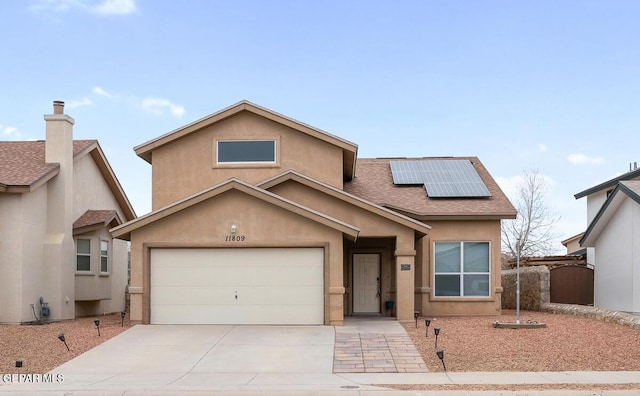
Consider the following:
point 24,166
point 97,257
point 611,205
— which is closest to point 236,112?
point 24,166

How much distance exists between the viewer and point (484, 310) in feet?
73.3

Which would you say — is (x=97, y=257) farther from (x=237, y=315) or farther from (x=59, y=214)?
(x=237, y=315)

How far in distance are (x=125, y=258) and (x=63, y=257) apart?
22.5ft

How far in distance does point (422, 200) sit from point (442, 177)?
7.10 ft

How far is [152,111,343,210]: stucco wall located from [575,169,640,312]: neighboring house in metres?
8.96

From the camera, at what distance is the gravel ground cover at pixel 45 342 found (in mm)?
14070

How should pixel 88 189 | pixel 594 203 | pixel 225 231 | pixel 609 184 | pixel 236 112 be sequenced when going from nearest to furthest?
pixel 225 231, pixel 236 112, pixel 88 189, pixel 609 184, pixel 594 203

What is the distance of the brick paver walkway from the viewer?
13.5 m

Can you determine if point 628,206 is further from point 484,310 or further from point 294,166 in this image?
point 294,166

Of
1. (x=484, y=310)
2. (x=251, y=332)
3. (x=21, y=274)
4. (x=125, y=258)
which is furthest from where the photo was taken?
(x=125, y=258)

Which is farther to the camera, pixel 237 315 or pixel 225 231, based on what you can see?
pixel 225 231

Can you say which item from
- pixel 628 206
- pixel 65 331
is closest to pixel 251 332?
pixel 65 331

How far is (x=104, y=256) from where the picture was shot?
85.6ft

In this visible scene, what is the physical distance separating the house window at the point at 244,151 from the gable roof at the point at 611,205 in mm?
10953
